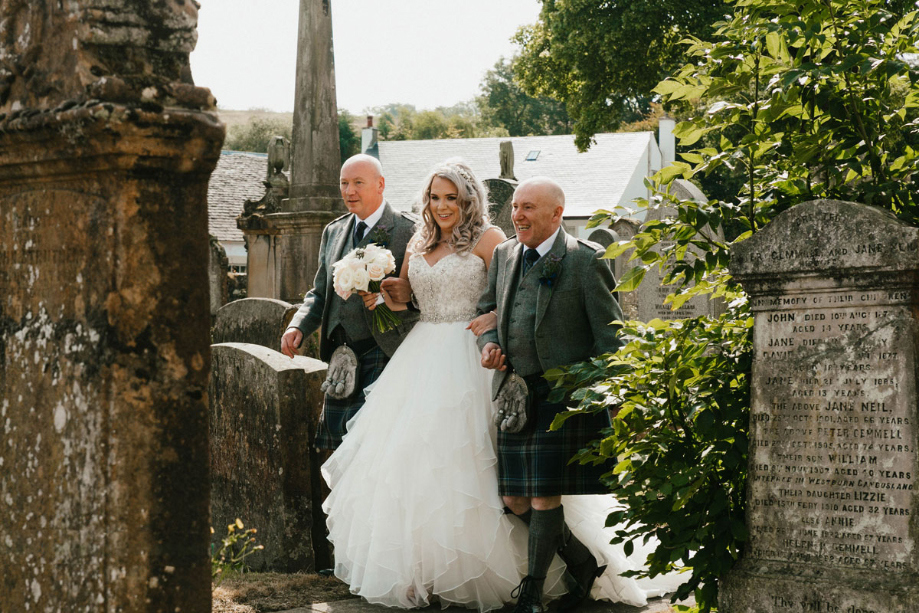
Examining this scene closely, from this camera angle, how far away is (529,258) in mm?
5418

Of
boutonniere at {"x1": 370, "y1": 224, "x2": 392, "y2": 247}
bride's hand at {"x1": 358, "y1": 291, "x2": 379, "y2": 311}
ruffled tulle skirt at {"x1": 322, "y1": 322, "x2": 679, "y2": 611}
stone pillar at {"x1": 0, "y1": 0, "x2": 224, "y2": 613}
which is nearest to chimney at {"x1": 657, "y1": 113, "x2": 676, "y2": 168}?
boutonniere at {"x1": 370, "y1": 224, "x2": 392, "y2": 247}

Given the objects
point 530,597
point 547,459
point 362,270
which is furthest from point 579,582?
point 362,270

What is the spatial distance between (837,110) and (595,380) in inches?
57.8

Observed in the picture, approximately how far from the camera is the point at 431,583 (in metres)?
5.41

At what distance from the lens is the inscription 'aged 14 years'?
4.01 metres

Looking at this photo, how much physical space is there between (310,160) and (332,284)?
5.93 metres

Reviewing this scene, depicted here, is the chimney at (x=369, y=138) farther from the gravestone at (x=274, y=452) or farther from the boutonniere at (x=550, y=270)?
the boutonniere at (x=550, y=270)

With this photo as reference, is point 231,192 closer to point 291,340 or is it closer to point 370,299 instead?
point 291,340

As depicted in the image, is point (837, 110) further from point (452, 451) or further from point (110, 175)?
point (110, 175)

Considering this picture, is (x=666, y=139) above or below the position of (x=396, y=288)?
above

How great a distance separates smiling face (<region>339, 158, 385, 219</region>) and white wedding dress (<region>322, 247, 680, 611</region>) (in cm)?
48

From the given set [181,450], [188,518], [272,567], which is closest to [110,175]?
[181,450]

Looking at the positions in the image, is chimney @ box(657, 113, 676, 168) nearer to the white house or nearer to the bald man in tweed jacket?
the white house

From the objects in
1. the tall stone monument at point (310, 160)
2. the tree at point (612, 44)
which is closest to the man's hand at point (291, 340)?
the tall stone monument at point (310, 160)
